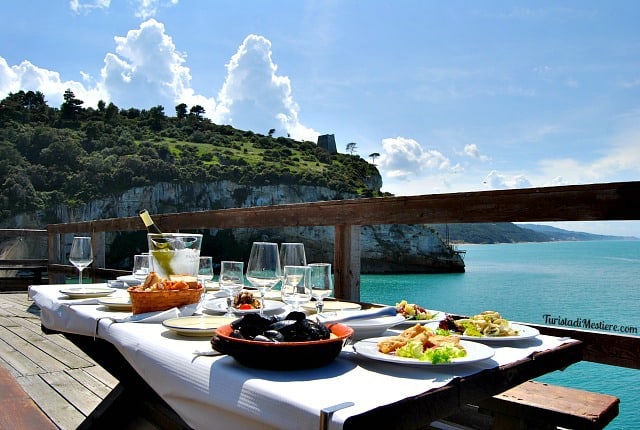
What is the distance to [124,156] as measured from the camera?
53.8 metres

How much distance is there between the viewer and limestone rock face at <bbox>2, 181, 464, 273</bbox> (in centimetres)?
5141

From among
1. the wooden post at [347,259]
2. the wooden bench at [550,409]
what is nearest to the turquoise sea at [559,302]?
the wooden post at [347,259]

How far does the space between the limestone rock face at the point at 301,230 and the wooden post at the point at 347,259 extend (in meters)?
46.6

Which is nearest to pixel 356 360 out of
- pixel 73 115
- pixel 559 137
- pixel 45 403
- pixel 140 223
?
pixel 45 403

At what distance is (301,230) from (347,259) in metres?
52.5

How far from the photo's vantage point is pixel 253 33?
44188 mm

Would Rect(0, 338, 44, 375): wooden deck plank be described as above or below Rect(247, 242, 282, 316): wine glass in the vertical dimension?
below

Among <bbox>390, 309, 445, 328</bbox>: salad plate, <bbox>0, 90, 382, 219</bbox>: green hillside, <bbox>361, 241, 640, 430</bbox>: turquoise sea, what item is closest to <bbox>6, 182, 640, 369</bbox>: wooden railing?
<bbox>390, 309, 445, 328</bbox>: salad plate

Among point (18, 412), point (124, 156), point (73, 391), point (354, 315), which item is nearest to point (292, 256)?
point (354, 315)

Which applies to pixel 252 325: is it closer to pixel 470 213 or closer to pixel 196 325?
pixel 196 325

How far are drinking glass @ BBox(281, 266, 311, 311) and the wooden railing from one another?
1.00 m

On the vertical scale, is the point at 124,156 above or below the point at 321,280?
above

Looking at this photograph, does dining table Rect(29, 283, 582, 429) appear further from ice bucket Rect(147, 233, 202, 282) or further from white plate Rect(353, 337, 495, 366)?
ice bucket Rect(147, 233, 202, 282)

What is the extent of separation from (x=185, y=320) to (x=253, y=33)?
46412 mm
